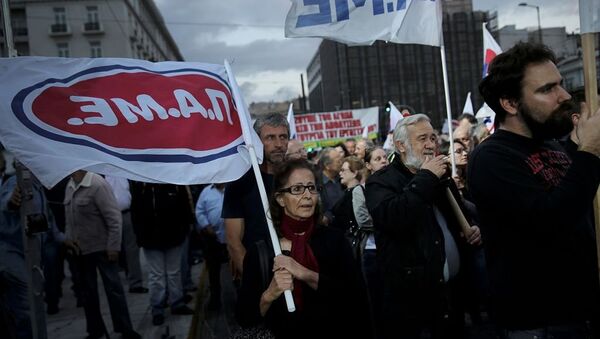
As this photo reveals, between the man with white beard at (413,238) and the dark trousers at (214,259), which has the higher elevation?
the man with white beard at (413,238)

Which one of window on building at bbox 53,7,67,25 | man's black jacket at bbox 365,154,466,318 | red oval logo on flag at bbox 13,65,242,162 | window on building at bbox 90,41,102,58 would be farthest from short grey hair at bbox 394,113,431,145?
window on building at bbox 53,7,67,25

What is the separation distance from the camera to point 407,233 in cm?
336

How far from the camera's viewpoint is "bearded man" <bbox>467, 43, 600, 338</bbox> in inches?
76.9

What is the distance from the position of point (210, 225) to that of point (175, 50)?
105 m

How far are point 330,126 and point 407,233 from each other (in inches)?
499

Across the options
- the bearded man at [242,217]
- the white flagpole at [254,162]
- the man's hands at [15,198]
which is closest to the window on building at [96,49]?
the man's hands at [15,198]

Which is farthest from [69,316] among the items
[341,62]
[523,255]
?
[341,62]

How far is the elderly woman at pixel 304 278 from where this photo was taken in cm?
257

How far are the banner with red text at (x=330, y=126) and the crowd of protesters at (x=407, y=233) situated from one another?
987 centimetres

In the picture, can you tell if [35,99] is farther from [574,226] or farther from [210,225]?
[210,225]

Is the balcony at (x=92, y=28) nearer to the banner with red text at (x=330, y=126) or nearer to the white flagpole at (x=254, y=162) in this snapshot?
the banner with red text at (x=330, y=126)

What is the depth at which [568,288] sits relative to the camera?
205cm

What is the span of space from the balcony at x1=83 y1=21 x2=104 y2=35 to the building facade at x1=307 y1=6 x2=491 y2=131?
33069 mm

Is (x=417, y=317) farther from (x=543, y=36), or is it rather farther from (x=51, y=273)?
(x=543, y=36)
